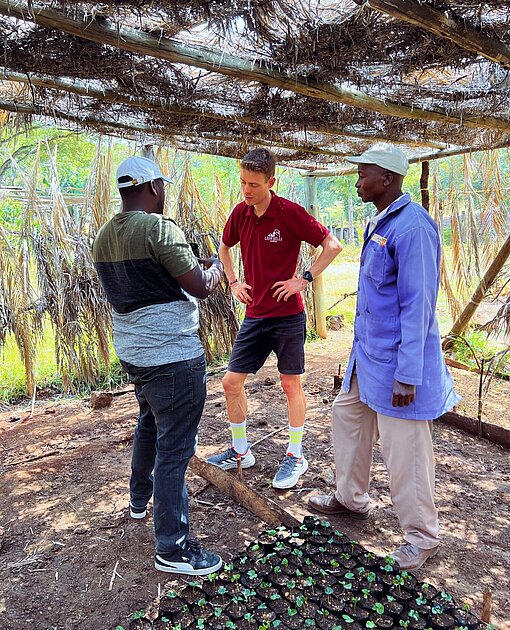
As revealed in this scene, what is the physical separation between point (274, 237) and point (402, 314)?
1.10 metres

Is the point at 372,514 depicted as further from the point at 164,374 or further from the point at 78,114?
the point at 78,114

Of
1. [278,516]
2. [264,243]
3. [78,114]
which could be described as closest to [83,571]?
[278,516]

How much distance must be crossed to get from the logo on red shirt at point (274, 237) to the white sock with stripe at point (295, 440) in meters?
1.14

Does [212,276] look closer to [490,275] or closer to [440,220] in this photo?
[490,275]

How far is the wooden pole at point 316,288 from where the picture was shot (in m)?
7.50

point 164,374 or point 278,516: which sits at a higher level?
point 164,374

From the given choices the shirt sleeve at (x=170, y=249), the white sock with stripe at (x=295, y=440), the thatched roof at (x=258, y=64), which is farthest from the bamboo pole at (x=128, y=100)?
the white sock with stripe at (x=295, y=440)

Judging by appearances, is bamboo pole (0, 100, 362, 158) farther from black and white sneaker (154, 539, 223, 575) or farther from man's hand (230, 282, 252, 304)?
black and white sneaker (154, 539, 223, 575)

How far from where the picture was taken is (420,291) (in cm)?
211

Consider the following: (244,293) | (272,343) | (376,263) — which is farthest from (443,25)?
(272,343)

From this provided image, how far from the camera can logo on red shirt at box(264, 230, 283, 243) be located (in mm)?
3027

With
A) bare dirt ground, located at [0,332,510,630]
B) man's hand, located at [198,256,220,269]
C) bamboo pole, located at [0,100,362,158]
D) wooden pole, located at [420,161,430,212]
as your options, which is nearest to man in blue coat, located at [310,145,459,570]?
bare dirt ground, located at [0,332,510,630]

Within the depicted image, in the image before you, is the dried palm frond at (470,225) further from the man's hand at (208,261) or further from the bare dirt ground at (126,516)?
the man's hand at (208,261)

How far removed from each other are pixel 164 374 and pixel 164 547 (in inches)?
31.4
